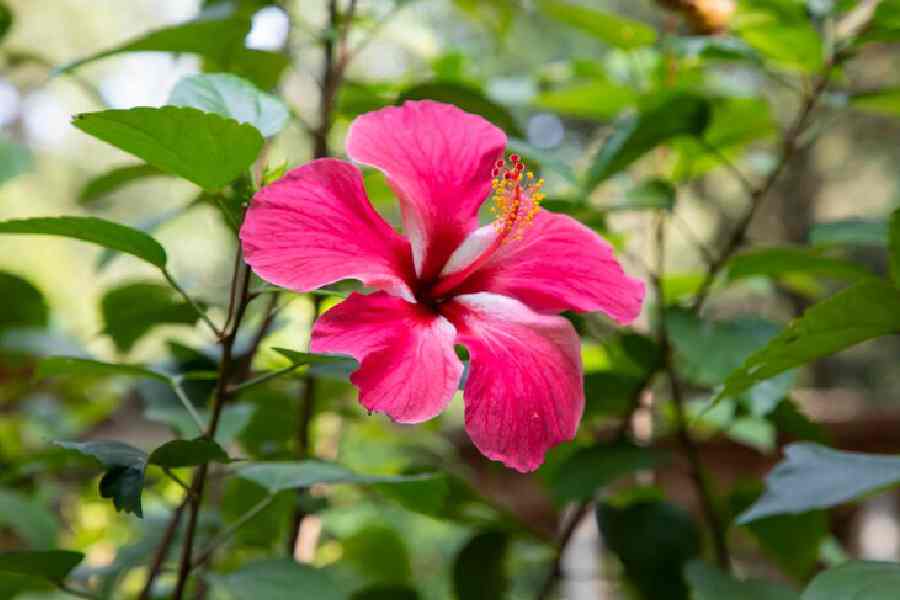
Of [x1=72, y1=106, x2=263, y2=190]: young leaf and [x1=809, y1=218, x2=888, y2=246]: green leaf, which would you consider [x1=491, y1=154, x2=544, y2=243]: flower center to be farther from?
[x1=809, y1=218, x2=888, y2=246]: green leaf

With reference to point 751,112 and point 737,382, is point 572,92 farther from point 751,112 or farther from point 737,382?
point 737,382

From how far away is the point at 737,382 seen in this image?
64 cm

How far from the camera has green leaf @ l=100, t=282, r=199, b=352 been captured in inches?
30.8

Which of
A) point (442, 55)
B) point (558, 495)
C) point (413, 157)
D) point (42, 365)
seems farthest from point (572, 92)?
point (42, 365)

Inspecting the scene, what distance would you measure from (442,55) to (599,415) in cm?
52

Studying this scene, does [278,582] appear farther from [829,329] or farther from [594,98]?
[594,98]

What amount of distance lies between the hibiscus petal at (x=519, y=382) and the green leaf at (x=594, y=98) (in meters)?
0.62

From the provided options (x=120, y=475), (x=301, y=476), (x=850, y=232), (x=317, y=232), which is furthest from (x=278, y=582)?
(x=850, y=232)

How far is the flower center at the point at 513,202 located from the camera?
59 cm

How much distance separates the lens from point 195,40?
0.77 meters

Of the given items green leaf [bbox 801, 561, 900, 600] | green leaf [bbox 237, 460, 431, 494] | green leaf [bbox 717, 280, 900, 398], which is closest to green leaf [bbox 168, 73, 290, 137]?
green leaf [bbox 237, 460, 431, 494]

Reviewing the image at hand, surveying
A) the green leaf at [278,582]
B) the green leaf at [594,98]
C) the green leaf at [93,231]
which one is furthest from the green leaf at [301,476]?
the green leaf at [594,98]

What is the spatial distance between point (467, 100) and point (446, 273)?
1.00 ft

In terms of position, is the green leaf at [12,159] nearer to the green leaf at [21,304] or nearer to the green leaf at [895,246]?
the green leaf at [21,304]
